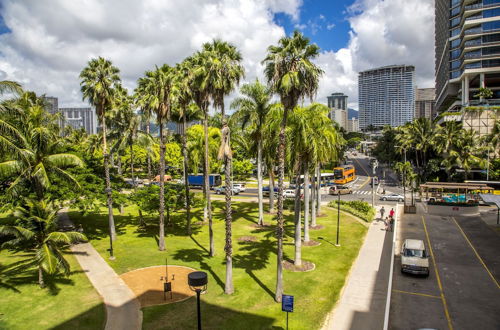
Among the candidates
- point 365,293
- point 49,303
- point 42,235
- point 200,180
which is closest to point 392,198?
point 365,293

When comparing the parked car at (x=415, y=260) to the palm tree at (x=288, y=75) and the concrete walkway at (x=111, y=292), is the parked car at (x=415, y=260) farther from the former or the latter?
the concrete walkway at (x=111, y=292)

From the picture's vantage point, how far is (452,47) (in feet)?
285

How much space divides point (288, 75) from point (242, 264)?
1367 centimetres

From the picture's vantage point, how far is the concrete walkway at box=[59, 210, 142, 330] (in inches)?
→ 615

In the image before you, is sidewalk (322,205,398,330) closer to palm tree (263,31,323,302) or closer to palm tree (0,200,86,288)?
palm tree (263,31,323,302)

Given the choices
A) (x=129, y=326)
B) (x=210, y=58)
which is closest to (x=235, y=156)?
(x=210, y=58)

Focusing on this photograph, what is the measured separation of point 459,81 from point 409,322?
8977 centimetres

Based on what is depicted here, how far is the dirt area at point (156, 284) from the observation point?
1789cm

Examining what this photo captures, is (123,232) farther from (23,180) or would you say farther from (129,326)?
(129,326)

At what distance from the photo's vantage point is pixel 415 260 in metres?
21.5

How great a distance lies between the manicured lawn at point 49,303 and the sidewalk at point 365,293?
11.8m

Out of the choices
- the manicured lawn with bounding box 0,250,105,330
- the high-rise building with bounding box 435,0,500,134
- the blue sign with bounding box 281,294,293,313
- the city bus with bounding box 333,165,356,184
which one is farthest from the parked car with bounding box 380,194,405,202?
the manicured lawn with bounding box 0,250,105,330

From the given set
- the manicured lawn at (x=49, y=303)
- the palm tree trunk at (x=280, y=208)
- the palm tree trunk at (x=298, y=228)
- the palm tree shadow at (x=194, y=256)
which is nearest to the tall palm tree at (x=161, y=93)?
the palm tree shadow at (x=194, y=256)

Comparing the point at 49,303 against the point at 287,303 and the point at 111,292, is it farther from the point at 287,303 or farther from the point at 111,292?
the point at 287,303
